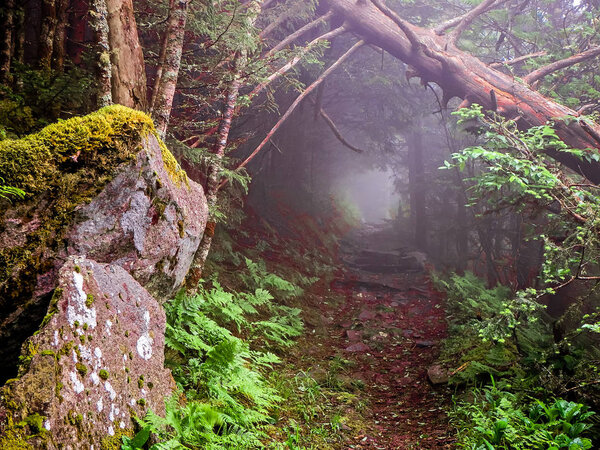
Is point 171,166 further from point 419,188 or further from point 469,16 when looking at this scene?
point 419,188

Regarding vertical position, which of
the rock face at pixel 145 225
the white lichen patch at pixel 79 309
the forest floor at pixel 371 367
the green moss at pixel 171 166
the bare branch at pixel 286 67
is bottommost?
the forest floor at pixel 371 367

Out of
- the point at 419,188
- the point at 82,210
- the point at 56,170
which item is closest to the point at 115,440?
the point at 82,210

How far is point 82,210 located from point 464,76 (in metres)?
8.36

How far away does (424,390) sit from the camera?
5992mm

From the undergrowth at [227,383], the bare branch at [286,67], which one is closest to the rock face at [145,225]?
the undergrowth at [227,383]

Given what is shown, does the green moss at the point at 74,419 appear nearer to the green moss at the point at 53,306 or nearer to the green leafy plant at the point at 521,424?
the green moss at the point at 53,306

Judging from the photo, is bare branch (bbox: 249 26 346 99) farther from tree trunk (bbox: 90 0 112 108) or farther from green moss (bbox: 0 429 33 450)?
green moss (bbox: 0 429 33 450)

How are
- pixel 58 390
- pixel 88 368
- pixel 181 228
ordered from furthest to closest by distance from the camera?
pixel 181 228 → pixel 88 368 → pixel 58 390

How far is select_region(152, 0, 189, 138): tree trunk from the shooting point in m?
4.77

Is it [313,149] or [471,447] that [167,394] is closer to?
[471,447]

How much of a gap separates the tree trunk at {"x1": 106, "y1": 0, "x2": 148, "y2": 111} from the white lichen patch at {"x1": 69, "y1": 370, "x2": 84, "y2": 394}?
3.17 metres

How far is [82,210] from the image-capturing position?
309 cm

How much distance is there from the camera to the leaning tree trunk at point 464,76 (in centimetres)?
773

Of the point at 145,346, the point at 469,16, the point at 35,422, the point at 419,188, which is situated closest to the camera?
the point at 35,422
